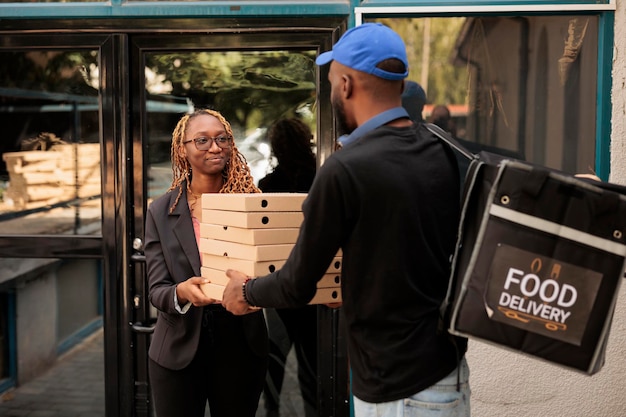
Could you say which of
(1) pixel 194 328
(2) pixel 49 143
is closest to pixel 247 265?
(1) pixel 194 328

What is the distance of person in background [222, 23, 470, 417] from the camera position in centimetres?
221

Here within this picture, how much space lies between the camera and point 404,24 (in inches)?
160

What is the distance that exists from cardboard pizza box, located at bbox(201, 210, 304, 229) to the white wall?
5.23 feet

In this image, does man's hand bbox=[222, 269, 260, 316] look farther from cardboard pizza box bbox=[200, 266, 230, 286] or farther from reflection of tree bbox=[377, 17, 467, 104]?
reflection of tree bbox=[377, 17, 467, 104]

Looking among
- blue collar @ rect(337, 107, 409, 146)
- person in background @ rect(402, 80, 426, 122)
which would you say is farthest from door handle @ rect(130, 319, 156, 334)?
blue collar @ rect(337, 107, 409, 146)

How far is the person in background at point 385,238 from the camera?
2.21 meters

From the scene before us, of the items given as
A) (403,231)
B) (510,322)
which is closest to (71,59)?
(403,231)

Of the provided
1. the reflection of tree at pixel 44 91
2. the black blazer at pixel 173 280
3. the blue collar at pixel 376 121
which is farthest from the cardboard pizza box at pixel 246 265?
the reflection of tree at pixel 44 91

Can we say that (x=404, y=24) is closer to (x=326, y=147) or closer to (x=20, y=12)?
(x=326, y=147)

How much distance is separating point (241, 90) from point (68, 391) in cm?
199

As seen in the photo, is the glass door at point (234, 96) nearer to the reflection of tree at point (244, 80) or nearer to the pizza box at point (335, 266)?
the reflection of tree at point (244, 80)

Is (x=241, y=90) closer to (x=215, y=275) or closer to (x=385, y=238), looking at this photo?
(x=215, y=275)

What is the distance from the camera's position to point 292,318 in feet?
14.3

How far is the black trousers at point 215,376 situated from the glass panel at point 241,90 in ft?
4.15
